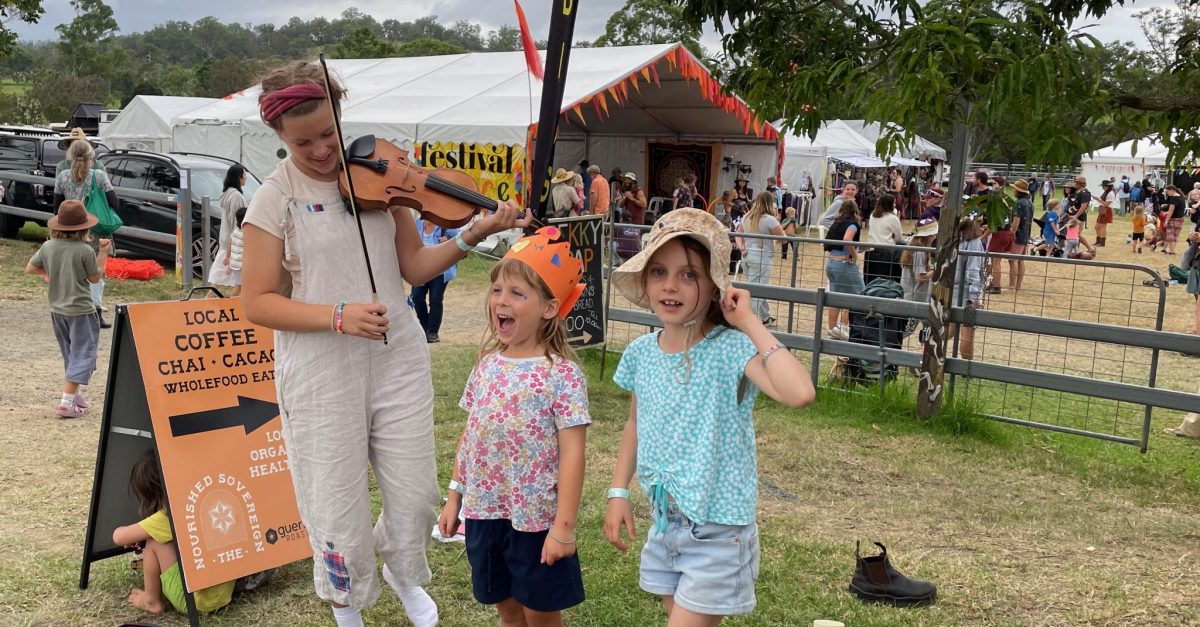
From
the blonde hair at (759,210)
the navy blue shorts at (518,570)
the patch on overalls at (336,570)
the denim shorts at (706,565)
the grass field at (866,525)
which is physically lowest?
the grass field at (866,525)

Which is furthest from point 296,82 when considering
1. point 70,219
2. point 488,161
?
point 488,161

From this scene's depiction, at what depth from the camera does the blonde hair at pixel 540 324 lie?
2932mm

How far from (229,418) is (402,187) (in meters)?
1.53

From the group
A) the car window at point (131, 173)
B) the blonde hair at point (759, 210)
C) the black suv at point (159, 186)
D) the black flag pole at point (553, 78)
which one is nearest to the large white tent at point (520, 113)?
the black suv at point (159, 186)

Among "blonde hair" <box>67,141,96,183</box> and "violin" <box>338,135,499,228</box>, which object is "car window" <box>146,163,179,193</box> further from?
"violin" <box>338,135,499,228</box>

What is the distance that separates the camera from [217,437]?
13.1 feet

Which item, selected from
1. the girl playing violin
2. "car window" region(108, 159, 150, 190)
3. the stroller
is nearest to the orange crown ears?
the girl playing violin

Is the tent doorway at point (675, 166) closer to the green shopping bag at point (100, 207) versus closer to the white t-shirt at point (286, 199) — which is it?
the green shopping bag at point (100, 207)

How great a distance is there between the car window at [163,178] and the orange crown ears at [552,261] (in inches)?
498

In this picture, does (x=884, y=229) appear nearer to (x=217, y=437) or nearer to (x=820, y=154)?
(x=217, y=437)

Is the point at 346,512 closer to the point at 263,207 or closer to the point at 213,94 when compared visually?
the point at 263,207

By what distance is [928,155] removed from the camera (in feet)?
128

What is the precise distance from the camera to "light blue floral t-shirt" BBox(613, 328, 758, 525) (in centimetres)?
266

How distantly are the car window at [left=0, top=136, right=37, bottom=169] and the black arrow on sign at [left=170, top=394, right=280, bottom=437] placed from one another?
15.1 metres
